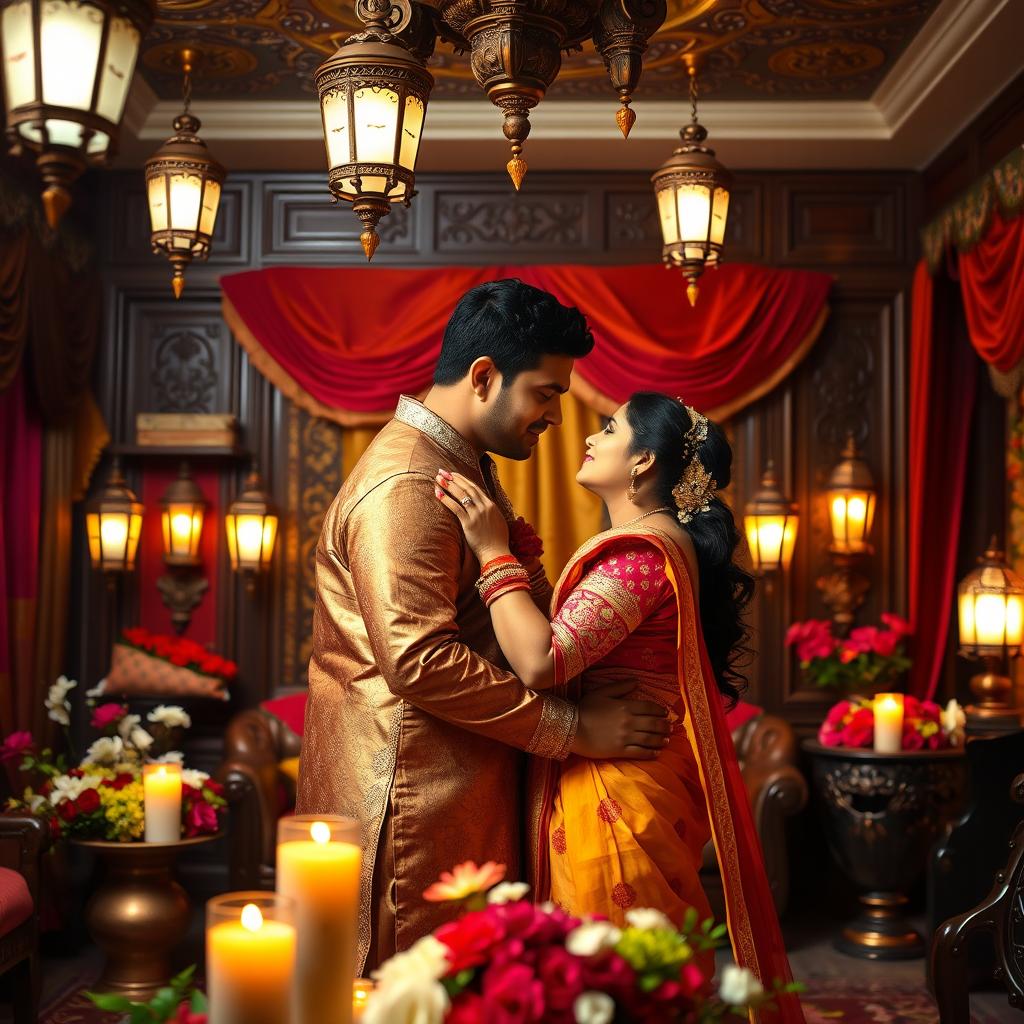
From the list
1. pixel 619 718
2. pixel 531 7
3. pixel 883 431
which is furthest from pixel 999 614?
pixel 531 7

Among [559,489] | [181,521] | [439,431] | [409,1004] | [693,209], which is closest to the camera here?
[409,1004]

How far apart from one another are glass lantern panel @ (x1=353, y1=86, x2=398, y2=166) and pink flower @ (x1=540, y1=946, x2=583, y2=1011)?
170 cm

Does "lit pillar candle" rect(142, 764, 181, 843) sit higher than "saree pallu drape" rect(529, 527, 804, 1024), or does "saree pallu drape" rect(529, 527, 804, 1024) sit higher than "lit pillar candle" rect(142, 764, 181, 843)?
"saree pallu drape" rect(529, 527, 804, 1024)

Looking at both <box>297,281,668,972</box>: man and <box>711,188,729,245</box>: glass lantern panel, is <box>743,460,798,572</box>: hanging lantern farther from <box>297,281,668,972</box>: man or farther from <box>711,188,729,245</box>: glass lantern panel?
<box>297,281,668,972</box>: man

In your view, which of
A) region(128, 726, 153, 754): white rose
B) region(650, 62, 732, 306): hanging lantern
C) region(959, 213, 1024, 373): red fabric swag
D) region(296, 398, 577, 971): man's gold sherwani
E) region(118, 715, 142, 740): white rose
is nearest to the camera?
region(296, 398, 577, 971): man's gold sherwani

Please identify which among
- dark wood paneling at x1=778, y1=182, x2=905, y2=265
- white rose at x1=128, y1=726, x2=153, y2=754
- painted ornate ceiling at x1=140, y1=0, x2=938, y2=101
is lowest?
white rose at x1=128, y1=726, x2=153, y2=754

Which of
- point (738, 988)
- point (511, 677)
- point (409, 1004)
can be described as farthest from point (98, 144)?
point (738, 988)

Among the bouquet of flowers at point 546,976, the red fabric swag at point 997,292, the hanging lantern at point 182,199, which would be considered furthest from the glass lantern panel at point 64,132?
the red fabric swag at point 997,292

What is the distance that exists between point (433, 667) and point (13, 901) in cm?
206

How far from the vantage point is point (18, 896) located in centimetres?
353

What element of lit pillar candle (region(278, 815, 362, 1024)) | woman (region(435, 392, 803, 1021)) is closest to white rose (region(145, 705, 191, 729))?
woman (region(435, 392, 803, 1021))

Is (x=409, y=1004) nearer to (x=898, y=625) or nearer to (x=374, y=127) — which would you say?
(x=374, y=127)

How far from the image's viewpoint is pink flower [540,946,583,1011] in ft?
3.75

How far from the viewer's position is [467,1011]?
1150mm
